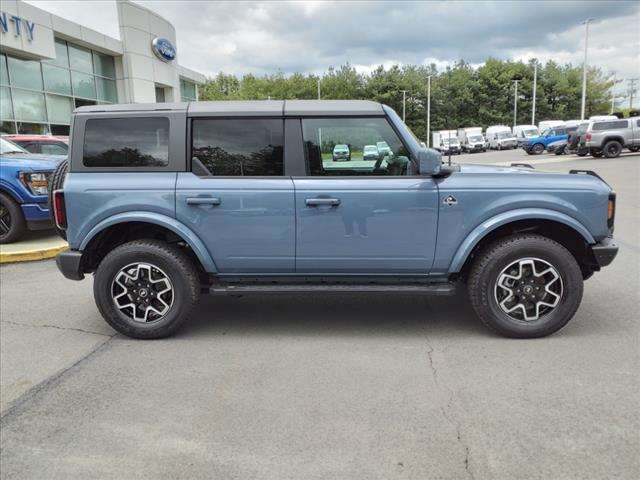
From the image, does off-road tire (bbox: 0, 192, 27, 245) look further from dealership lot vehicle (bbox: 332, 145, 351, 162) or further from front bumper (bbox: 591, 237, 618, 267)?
front bumper (bbox: 591, 237, 618, 267)

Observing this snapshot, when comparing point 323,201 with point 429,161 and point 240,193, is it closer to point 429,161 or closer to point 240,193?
point 240,193

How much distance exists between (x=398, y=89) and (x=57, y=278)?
6433 cm

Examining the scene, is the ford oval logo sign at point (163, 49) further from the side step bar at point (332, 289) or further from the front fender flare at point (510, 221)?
the front fender flare at point (510, 221)

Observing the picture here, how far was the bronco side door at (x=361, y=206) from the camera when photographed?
3902mm

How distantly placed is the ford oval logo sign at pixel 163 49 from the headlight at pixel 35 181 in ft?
84.2

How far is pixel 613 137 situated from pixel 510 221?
24.7 metres

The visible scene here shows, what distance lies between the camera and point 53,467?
2.51 meters

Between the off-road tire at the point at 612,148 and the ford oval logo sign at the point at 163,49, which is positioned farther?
the ford oval logo sign at the point at 163,49

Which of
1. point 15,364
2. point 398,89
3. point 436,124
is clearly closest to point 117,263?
point 15,364

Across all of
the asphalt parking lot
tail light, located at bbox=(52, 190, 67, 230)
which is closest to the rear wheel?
the asphalt parking lot

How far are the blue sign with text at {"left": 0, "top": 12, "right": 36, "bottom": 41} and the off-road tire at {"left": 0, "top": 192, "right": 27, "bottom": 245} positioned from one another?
15455 mm

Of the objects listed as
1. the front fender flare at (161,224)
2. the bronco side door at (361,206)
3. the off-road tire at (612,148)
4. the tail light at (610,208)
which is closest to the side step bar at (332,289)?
the bronco side door at (361,206)

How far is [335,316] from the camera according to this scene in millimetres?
4660

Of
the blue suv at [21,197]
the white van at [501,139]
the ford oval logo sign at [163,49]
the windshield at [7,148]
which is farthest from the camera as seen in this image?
the white van at [501,139]
